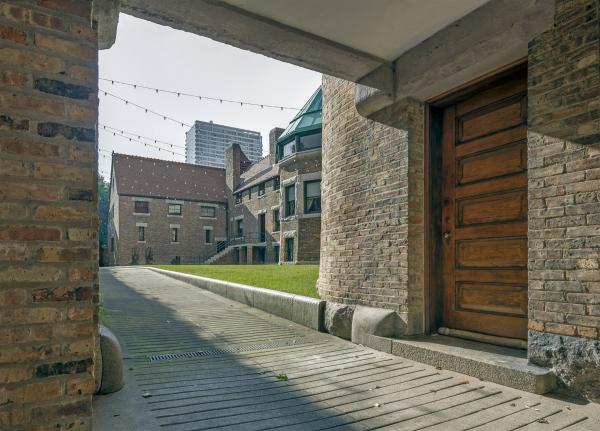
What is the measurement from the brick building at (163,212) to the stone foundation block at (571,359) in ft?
112

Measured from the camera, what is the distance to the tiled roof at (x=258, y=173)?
30391 millimetres

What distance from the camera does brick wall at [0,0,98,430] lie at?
1.77m

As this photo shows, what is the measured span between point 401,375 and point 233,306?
4.96 m

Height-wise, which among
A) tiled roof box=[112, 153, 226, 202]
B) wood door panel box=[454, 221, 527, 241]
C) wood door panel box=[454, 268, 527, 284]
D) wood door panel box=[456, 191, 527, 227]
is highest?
tiled roof box=[112, 153, 226, 202]

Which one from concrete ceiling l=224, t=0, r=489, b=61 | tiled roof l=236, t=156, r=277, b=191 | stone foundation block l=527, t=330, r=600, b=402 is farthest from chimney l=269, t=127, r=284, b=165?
stone foundation block l=527, t=330, r=600, b=402

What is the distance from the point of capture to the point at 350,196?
5.62 m

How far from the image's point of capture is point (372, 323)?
4.79m

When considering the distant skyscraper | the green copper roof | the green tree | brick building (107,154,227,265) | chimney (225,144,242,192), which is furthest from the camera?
the distant skyscraper

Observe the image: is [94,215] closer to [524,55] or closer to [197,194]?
[524,55]

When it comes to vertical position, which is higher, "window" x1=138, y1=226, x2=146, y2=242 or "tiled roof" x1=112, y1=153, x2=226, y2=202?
"tiled roof" x1=112, y1=153, x2=226, y2=202

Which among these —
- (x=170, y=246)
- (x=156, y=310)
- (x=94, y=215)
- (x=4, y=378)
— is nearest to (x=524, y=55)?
(x=94, y=215)

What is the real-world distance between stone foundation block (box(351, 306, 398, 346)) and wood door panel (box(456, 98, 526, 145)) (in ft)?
7.59

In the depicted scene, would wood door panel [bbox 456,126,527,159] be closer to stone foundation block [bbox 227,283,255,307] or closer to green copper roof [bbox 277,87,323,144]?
stone foundation block [bbox 227,283,255,307]

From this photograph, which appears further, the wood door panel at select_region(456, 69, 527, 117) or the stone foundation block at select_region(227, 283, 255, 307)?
the stone foundation block at select_region(227, 283, 255, 307)
